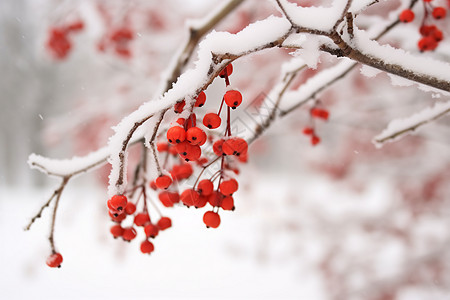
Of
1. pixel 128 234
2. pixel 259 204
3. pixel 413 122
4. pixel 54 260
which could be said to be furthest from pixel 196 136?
pixel 259 204

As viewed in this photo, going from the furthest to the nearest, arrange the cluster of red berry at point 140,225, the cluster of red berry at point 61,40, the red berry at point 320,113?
the cluster of red berry at point 61,40 → the red berry at point 320,113 → the cluster of red berry at point 140,225

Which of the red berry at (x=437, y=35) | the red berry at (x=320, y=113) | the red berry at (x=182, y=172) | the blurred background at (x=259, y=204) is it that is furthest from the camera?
the blurred background at (x=259, y=204)

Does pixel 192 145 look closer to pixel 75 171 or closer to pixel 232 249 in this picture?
pixel 75 171

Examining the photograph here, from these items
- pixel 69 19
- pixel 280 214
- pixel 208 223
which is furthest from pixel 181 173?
pixel 280 214

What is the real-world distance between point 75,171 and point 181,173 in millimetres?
314

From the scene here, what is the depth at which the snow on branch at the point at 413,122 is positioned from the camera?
1081 mm

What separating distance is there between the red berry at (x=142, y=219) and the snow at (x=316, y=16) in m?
0.68

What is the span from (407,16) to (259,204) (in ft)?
23.0

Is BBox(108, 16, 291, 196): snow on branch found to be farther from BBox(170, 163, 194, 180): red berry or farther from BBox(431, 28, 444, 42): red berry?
BBox(431, 28, 444, 42): red berry

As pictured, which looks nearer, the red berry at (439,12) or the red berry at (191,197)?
the red berry at (191,197)

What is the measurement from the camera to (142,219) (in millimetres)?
1032

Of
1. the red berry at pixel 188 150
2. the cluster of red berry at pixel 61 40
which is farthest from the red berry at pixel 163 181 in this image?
the cluster of red berry at pixel 61 40

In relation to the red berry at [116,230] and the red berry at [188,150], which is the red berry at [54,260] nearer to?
the red berry at [116,230]

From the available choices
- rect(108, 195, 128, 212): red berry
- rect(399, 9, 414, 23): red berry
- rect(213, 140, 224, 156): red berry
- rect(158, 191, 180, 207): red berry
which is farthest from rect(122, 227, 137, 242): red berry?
rect(399, 9, 414, 23): red berry
